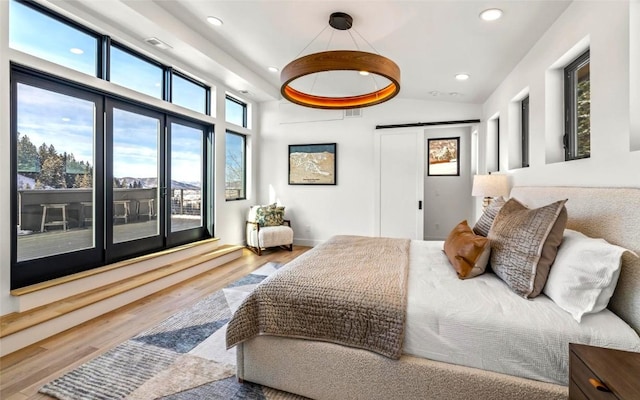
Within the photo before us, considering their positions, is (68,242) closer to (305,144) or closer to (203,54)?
(203,54)

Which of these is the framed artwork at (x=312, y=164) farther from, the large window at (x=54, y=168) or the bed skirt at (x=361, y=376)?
the bed skirt at (x=361, y=376)

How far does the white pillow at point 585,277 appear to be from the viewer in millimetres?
1285

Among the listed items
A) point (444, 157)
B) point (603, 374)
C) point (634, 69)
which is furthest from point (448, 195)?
point (603, 374)

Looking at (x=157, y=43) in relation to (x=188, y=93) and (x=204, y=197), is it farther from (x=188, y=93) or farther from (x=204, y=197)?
(x=204, y=197)

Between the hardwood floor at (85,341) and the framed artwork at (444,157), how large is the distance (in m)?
4.62

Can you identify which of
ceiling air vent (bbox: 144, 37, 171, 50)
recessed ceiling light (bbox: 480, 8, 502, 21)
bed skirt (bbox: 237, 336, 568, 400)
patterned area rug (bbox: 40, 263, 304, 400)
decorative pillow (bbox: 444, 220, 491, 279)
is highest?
ceiling air vent (bbox: 144, 37, 171, 50)

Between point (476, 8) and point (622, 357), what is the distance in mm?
2466

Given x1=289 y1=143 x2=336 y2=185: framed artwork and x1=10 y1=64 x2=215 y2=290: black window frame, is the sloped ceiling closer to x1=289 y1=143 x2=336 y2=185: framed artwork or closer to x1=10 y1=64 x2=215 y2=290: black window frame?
x1=10 y1=64 x2=215 y2=290: black window frame

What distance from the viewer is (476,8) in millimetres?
2289

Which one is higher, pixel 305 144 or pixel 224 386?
pixel 305 144

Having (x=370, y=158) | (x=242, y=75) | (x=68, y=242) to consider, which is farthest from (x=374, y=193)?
(x=68, y=242)

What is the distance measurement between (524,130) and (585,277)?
2.59m

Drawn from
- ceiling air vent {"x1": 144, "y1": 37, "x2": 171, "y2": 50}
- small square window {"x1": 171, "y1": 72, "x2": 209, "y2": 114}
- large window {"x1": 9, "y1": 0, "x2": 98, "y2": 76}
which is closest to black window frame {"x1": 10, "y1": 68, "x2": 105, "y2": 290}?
large window {"x1": 9, "y1": 0, "x2": 98, "y2": 76}

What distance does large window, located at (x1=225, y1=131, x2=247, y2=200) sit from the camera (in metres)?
5.39
